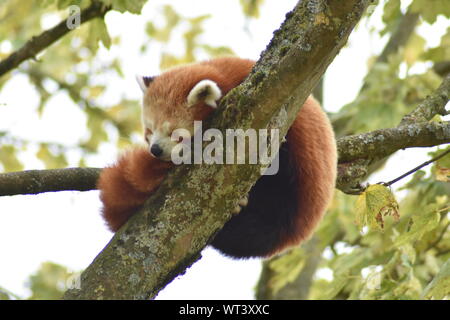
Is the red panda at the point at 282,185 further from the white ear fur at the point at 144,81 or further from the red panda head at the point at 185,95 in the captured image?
the white ear fur at the point at 144,81

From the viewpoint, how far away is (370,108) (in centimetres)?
565

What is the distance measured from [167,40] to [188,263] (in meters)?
6.57

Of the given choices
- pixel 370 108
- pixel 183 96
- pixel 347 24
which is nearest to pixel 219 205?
pixel 347 24

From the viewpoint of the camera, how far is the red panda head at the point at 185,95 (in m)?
3.61

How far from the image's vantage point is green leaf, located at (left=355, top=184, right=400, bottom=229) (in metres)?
3.06

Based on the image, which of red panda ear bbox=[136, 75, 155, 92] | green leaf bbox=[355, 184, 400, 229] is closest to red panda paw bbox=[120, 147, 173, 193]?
green leaf bbox=[355, 184, 400, 229]

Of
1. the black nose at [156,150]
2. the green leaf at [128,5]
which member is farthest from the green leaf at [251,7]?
the black nose at [156,150]

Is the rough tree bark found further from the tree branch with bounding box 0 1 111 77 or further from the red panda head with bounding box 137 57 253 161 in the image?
the tree branch with bounding box 0 1 111 77

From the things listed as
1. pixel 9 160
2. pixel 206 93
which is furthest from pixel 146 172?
pixel 9 160

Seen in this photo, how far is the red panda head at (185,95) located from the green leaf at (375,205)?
1.01 metres

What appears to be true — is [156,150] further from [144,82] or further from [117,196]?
[144,82]

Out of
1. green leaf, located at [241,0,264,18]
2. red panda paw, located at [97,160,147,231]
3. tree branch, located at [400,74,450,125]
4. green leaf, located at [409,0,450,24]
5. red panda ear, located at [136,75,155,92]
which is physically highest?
green leaf, located at [241,0,264,18]

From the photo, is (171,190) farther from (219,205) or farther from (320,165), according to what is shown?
(320,165)

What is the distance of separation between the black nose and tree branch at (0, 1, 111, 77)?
38.7 inches
